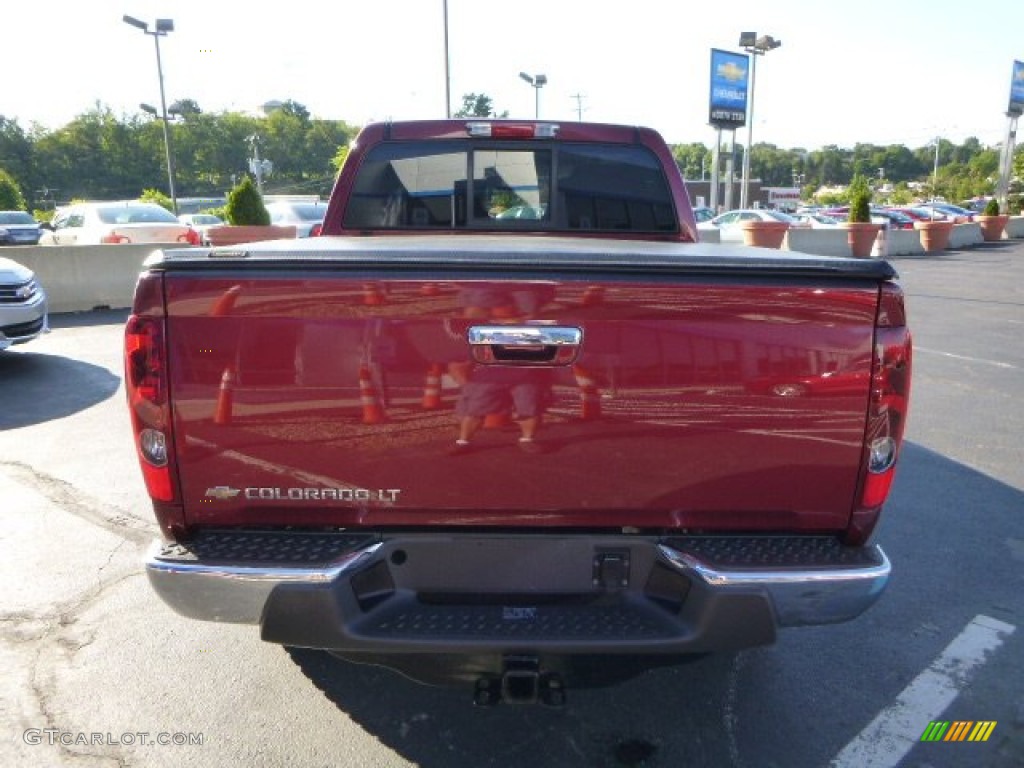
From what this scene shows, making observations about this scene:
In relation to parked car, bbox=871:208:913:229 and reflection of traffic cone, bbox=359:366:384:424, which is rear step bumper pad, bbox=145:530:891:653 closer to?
reflection of traffic cone, bbox=359:366:384:424

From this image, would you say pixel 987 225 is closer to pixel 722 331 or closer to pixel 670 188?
pixel 670 188

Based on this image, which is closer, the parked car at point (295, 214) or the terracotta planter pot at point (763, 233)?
the parked car at point (295, 214)

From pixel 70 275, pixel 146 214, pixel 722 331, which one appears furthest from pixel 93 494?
pixel 146 214

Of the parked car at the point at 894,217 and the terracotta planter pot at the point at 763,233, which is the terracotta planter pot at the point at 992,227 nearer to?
the parked car at the point at 894,217

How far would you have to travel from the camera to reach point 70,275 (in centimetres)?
1237

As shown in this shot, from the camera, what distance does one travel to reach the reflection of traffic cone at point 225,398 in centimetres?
218

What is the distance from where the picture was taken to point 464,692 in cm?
303

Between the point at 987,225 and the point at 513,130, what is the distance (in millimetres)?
36758

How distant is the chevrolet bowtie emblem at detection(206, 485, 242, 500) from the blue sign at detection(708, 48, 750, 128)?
3674cm

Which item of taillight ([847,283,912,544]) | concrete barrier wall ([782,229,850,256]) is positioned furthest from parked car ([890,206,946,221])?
taillight ([847,283,912,544])

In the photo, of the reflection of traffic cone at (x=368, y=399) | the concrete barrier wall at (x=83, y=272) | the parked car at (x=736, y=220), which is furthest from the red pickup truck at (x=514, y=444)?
the parked car at (x=736, y=220)

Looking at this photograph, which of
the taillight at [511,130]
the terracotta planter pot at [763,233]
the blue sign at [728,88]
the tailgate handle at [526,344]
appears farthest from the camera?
the blue sign at [728,88]

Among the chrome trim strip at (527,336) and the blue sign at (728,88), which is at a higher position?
the blue sign at (728,88)

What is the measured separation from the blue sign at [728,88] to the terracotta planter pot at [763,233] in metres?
13.9
